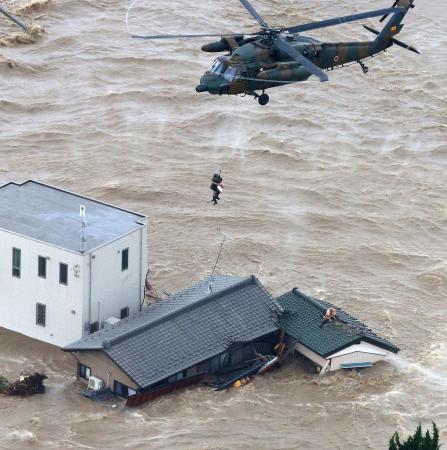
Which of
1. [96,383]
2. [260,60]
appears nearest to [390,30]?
[260,60]

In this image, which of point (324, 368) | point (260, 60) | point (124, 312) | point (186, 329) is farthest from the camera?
point (124, 312)

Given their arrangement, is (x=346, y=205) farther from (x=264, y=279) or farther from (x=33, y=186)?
(x=33, y=186)

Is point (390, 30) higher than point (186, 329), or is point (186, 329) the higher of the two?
point (390, 30)

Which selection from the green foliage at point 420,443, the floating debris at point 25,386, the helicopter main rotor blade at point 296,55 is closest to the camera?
the green foliage at point 420,443

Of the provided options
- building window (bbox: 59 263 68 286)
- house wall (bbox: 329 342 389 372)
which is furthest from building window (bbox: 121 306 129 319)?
house wall (bbox: 329 342 389 372)

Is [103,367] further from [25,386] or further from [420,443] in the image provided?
[420,443]

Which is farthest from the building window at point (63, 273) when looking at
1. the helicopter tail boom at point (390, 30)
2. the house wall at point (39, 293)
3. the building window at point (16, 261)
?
the helicopter tail boom at point (390, 30)

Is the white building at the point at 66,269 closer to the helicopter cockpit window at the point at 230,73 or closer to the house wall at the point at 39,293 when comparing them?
the house wall at the point at 39,293
